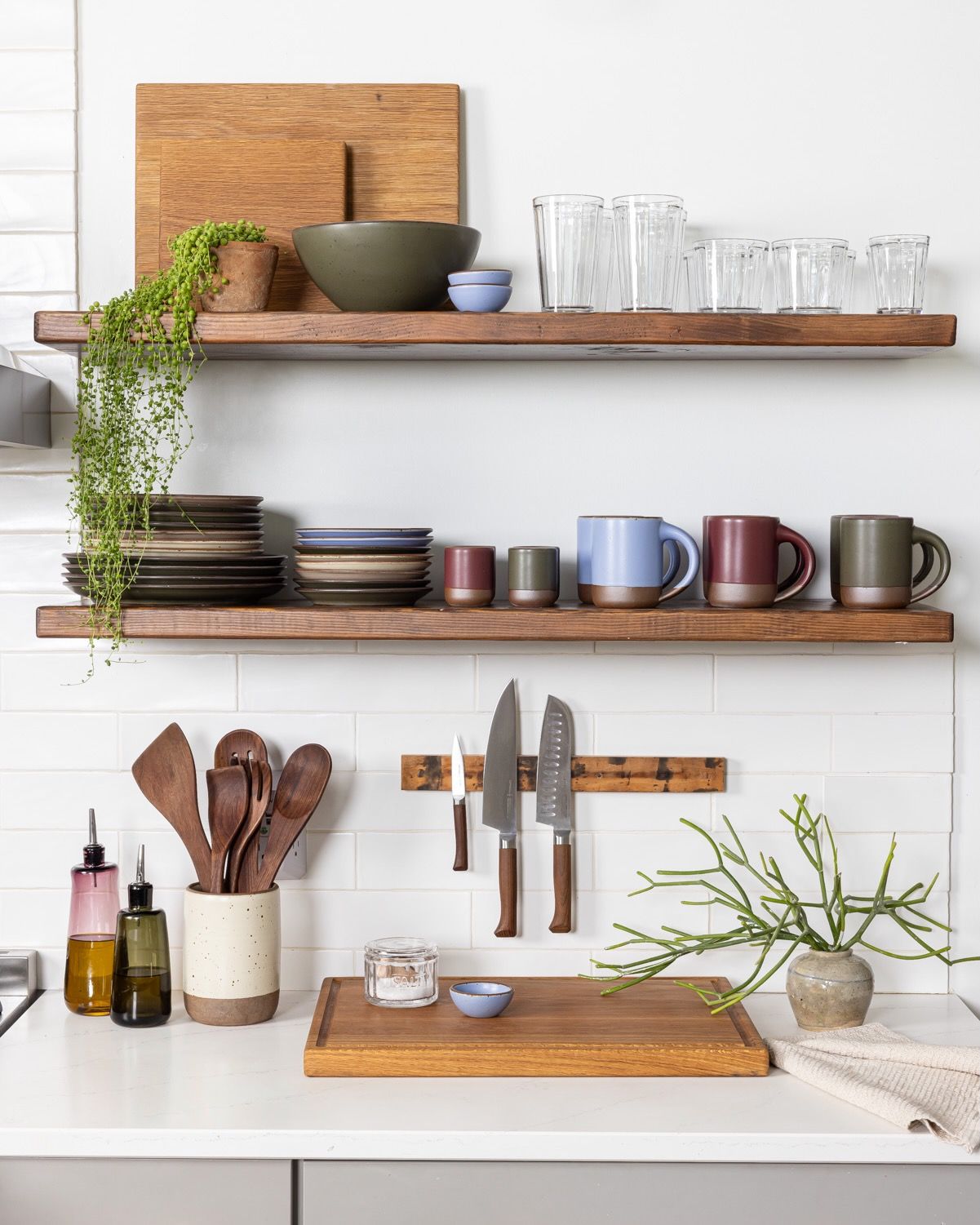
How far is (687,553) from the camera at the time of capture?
5.88 ft

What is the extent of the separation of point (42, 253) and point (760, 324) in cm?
108

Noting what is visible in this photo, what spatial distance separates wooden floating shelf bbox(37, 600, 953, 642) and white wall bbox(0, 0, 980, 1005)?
9.4 inches

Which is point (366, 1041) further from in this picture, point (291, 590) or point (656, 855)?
point (291, 590)

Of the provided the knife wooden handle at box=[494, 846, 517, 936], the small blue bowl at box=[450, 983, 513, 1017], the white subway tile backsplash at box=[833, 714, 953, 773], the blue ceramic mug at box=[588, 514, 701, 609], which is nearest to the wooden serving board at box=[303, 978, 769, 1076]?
the small blue bowl at box=[450, 983, 513, 1017]

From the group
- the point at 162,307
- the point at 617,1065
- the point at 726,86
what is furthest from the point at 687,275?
the point at 617,1065

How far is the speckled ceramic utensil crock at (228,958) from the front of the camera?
180 cm

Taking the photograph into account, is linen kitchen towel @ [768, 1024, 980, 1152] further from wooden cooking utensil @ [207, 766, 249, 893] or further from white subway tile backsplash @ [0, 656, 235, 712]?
white subway tile backsplash @ [0, 656, 235, 712]

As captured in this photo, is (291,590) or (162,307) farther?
(291,590)

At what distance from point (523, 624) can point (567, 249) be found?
0.52m

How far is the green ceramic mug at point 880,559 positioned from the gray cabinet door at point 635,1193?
28.8 inches

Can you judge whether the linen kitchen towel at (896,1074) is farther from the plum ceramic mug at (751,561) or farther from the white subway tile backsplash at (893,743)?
the plum ceramic mug at (751,561)

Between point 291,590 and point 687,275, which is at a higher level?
point 687,275

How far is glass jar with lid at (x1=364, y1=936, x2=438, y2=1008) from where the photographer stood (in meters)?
1.82

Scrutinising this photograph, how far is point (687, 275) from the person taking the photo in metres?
1.83
